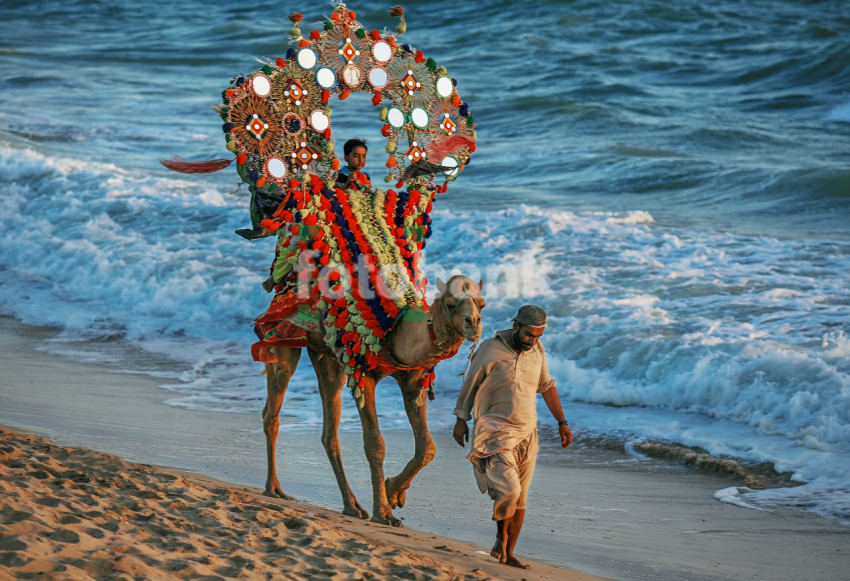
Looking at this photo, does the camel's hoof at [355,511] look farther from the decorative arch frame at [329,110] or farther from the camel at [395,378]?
the decorative arch frame at [329,110]

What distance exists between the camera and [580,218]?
17.1 metres

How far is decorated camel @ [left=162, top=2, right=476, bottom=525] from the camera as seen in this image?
289 inches

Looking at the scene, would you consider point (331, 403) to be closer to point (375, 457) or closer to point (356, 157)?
point (375, 457)

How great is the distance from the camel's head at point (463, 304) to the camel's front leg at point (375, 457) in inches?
44.9

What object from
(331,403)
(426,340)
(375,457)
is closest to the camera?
(426,340)

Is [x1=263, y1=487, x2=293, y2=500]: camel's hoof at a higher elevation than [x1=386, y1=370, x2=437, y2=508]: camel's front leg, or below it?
below

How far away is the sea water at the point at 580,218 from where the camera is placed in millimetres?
10984

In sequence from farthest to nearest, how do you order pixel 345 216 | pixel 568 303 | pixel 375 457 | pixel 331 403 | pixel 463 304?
pixel 568 303 < pixel 331 403 < pixel 345 216 < pixel 375 457 < pixel 463 304

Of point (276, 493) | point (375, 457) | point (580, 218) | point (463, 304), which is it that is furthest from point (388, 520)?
point (580, 218)

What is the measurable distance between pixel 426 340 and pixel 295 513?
1218 mm

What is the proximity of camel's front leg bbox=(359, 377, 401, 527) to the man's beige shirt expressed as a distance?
1.10 metres

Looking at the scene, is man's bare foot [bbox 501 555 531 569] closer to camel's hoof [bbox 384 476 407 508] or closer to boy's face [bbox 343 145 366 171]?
camel's hoof [bbox 384 476 407 508]

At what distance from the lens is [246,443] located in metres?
9.62

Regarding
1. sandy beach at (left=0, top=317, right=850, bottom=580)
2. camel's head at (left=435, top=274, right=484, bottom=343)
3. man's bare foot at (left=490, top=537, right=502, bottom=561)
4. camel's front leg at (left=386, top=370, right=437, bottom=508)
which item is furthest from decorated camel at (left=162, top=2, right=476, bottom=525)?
man's bare foot at (left=490, top=537, right=502, bottom=561)
